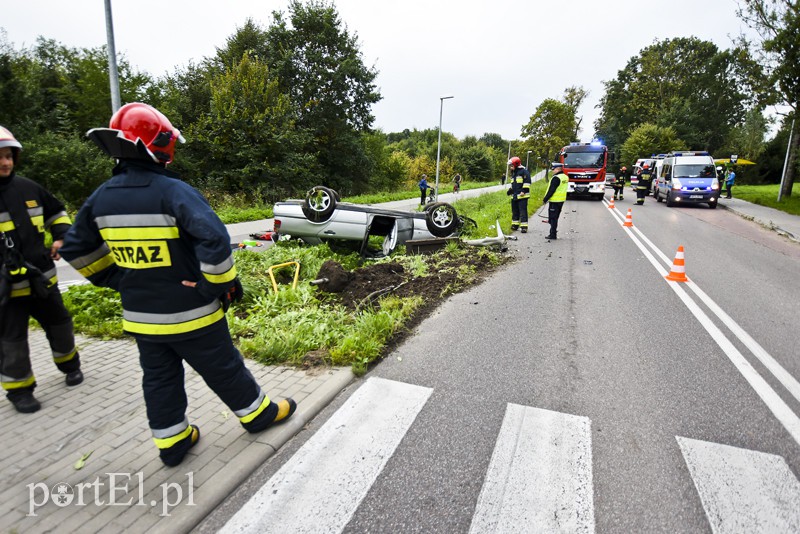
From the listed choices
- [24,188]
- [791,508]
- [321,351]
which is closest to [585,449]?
[791,508]

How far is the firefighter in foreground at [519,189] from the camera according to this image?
1154 centimetres

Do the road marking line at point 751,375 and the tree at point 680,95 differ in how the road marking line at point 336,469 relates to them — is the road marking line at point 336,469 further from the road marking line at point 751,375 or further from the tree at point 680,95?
the tree at point 680,95

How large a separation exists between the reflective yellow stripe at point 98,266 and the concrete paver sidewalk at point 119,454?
1202mm

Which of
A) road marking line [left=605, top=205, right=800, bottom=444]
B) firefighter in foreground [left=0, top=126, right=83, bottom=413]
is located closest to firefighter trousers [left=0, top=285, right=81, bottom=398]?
firefighter in foreground [left=0, top=126, right=83, bottom=413]

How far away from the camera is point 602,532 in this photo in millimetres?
2127

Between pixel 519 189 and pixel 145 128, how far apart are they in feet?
35.0

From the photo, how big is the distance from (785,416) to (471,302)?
3444 millimetres

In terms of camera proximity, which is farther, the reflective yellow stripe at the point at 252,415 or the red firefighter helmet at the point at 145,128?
the reflective yellow stripe at the point at 252,415

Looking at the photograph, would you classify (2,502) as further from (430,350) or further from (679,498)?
(679,498)

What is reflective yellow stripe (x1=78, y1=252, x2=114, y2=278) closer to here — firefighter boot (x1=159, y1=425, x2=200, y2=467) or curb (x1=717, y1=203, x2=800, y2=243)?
firefighter boot (x1=159, y1=425, x2=200, y2=467)

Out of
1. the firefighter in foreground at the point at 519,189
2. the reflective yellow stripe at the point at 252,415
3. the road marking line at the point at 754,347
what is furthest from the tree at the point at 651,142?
the reflective yellow stripe at the point at 252,415

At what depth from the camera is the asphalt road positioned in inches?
89.6

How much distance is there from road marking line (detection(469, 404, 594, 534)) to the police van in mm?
20579

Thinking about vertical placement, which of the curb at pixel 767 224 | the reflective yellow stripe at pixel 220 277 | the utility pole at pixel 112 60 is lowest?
the curb at pixel 767 224
